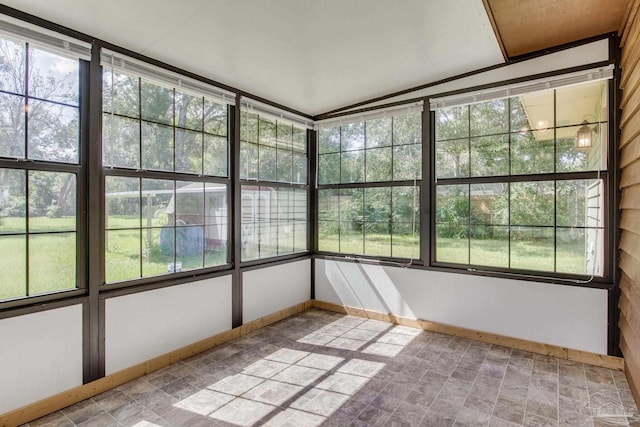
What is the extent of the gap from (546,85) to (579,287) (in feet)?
6.07

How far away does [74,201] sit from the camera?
245 cm

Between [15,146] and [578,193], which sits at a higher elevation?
[15,146]

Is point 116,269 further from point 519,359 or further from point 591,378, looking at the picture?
point 591,378

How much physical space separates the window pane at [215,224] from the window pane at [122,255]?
69cm

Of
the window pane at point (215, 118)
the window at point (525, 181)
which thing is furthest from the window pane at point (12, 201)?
the window at point (525, 181)

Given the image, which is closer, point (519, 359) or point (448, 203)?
point (519, 359)

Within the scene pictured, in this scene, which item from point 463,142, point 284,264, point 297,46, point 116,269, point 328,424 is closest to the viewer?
point 328,424

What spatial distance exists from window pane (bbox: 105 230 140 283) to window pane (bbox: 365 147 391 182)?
269cm

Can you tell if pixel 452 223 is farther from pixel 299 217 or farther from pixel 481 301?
pixel 299 217

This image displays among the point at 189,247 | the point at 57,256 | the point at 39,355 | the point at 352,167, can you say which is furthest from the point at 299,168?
the point at 39,355

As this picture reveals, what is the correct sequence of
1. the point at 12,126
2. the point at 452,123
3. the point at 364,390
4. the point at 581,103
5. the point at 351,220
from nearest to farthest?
the point at 12,126 < the point at 364,390 < the point at 581,103 < the point at 452,123 < the point at 351,220

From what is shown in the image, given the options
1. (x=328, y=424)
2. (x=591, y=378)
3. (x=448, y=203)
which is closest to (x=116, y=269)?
(x=328, y=424)

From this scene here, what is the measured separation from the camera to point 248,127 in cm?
378

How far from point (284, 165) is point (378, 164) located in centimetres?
119
